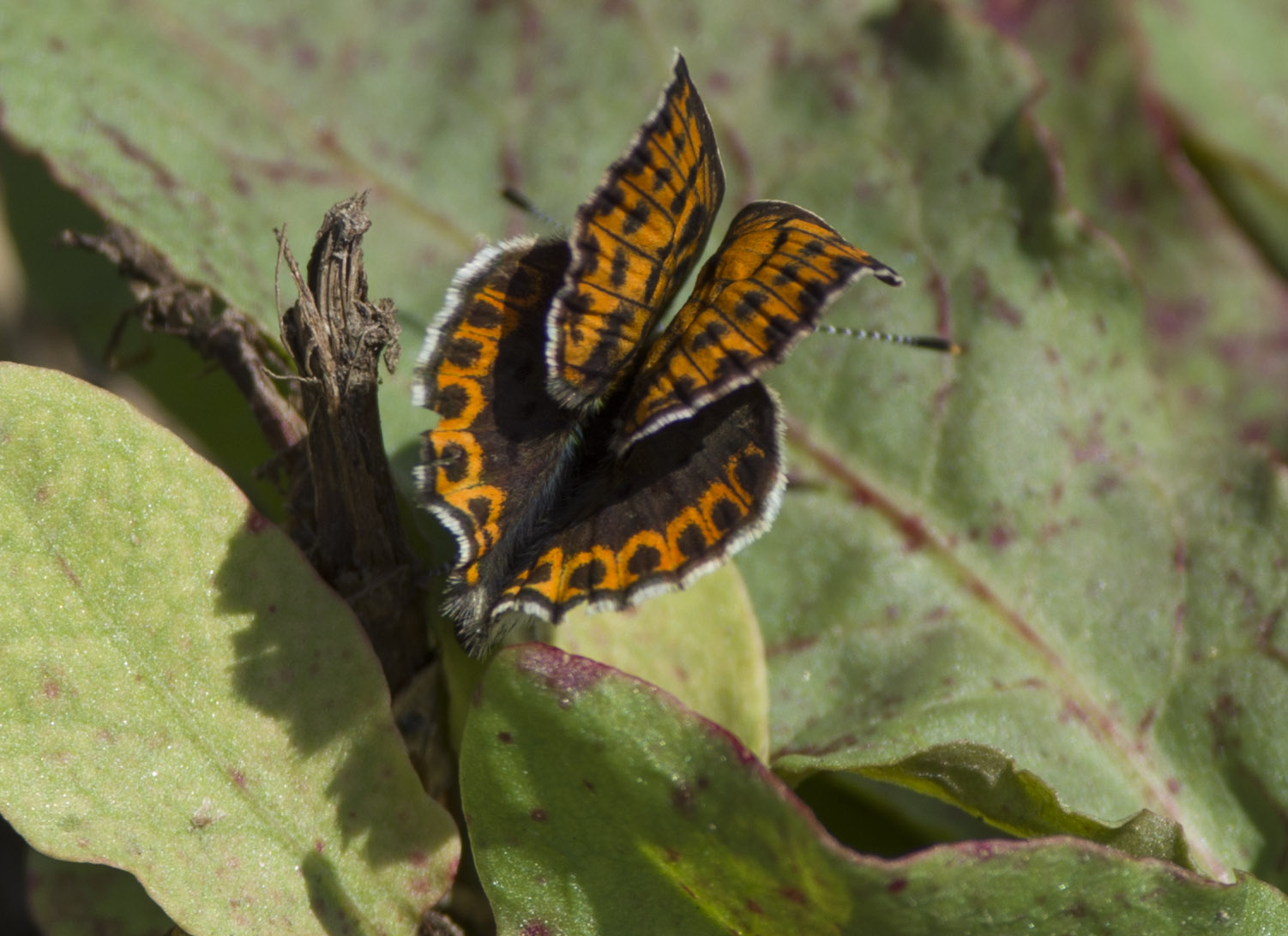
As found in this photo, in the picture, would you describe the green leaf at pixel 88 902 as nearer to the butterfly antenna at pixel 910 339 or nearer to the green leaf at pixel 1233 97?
the butterfly antenna at pixel 910 339

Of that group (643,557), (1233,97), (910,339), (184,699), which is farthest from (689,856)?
(1233,97)

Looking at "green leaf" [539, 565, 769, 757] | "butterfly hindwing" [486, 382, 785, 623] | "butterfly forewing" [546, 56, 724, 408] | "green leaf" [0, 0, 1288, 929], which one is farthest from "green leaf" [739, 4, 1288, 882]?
"butterfly forewing" [546, 56, 724, 408]

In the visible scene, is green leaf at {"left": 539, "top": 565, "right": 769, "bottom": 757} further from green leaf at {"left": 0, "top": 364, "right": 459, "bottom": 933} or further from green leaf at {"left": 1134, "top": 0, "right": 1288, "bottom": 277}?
green leaf at {"left": 1134, "top": 0, "right": 1288, "bottom": 277}

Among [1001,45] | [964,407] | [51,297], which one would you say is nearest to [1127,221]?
[1001,45]

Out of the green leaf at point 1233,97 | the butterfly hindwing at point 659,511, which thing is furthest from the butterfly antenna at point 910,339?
the green leaf at point 1233,97

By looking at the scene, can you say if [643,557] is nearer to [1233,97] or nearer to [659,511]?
[659,511]

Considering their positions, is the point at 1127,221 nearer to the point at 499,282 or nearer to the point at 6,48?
the point at 499,282
